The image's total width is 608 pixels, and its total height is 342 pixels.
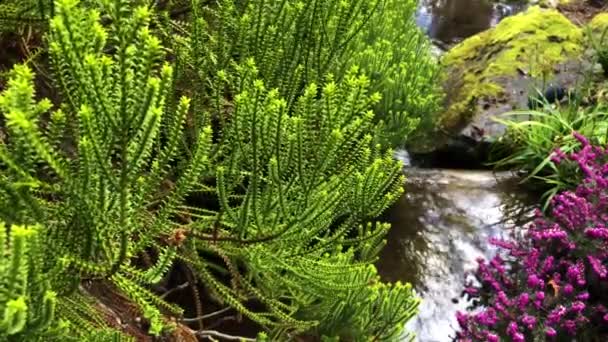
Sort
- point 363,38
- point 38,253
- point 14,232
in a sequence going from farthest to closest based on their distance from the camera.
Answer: point 363,38, point 38,253, point 14,232

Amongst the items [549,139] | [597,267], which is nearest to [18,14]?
[597,267]

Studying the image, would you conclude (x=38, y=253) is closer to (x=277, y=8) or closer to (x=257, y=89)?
(x=257, y=89)

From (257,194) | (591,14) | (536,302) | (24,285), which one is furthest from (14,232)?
(591,14)

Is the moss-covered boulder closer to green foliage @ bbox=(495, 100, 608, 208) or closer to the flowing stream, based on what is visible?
green foliage @ bbox=(495, 100, 608, 208)

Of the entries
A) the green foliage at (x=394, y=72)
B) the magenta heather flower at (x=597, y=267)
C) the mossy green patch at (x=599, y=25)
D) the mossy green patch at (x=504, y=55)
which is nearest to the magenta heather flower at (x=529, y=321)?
the magenta heather flower at (x=597, y=267)

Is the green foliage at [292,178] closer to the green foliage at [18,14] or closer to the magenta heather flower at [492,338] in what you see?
the green foliage at [18,14]

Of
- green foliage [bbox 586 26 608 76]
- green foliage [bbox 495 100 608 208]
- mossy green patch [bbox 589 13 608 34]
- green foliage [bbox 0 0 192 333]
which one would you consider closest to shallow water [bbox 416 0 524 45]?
mossy green patch [bbox 589 13 608 34]
